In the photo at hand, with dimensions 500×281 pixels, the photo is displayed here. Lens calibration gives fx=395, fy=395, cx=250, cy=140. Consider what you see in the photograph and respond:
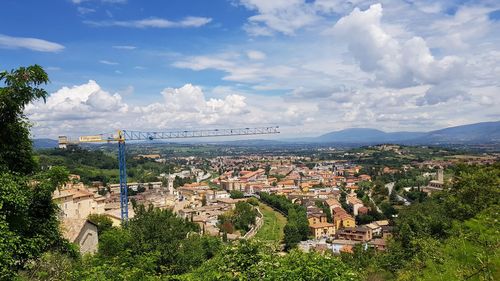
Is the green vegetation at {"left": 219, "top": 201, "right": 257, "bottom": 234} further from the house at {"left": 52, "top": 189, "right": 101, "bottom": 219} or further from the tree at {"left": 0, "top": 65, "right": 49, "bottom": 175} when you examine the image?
the tree at {"left": 0, "top": 65, "right": 49, "bottom": 175}

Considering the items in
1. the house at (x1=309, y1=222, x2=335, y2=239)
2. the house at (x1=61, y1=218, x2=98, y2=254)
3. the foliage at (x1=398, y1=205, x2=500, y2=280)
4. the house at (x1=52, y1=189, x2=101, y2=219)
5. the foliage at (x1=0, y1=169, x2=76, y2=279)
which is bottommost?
the house at (x1=309, y1=222, x2=335, y2=239)

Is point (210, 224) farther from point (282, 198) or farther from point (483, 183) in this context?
point (483, 183)

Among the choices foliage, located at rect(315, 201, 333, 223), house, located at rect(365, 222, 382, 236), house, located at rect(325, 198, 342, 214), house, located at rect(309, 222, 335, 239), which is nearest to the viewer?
house, located at rect(365, 222, 382, 236)

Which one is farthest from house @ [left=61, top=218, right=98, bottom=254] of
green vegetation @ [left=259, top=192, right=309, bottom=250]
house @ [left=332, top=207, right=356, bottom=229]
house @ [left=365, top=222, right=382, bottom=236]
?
house @ [left=332, top=207, right=356, bottom=229]

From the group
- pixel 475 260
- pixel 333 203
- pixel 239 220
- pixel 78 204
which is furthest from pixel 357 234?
pixel 475 260

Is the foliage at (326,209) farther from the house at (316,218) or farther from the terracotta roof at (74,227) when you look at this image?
the terracotta roof at (74,227)

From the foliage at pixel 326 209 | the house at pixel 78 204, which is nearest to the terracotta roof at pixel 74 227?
the house at pixel 78 204

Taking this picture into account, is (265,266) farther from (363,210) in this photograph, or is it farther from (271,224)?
(363,210)
